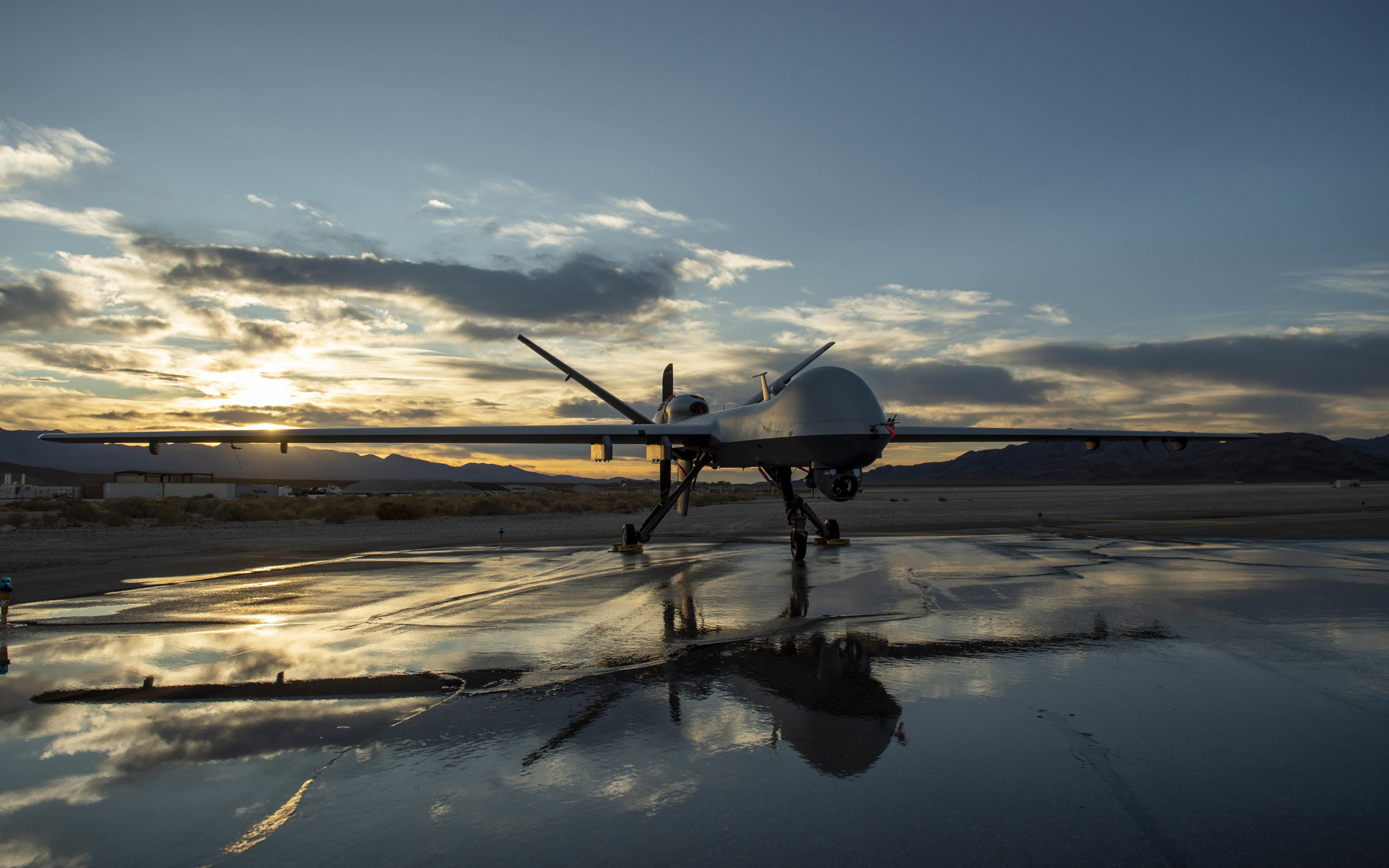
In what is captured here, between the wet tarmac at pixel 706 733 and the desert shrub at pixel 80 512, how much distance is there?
32.8 metres

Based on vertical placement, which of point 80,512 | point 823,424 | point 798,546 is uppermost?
point 823,424

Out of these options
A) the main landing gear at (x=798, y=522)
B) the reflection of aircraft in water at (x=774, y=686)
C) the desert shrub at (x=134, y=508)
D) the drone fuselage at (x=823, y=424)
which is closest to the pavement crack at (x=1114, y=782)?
the reflection of aircraft in water at (x=774, y=686)

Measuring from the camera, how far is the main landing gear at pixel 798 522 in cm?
1608

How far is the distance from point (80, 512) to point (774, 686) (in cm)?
4484

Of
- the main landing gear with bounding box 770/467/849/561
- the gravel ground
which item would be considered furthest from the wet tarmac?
the gravel ground

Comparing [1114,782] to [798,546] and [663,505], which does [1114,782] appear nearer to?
[798,546]

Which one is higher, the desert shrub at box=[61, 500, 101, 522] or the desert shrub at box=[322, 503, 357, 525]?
the desert shrub at box=[61, 500, 101, 522]

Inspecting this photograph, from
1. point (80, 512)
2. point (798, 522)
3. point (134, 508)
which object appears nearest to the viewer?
point (798, 522)

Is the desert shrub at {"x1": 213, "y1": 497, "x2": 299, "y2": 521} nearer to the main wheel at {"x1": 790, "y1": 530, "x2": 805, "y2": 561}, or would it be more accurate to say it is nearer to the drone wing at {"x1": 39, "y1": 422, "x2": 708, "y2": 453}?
the drone wing at {"x1": 39, "y1": 422, "x2": 708, "y2": 453}

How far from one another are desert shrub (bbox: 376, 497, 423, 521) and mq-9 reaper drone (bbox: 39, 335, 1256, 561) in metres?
22.1

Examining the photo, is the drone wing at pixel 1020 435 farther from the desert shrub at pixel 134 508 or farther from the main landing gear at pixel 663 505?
the desert shrub at pixel 134 508

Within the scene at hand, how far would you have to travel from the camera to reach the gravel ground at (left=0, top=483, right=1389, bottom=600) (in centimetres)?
1653

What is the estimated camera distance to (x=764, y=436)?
16.8 meters

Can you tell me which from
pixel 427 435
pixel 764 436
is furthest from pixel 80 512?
pixel 764 436
